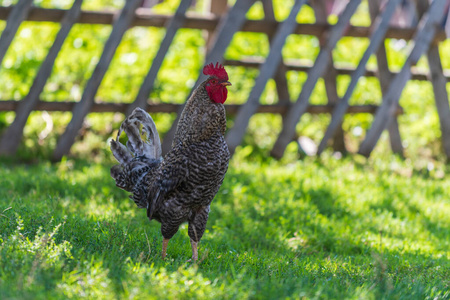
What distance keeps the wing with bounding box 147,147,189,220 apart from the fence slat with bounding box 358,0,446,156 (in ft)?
16.5

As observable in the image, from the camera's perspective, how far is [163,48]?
7.13m

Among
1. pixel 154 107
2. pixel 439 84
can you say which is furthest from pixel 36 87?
pixel 439 84

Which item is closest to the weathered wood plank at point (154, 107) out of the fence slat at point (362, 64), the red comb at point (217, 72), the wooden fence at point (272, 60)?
the wooden fence at point (272, 60)

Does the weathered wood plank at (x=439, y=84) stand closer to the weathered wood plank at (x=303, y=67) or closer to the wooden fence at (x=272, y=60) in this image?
the wooden fence at (x=272, y=60)

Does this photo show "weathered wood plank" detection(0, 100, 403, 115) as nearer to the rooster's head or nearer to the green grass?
the green grass

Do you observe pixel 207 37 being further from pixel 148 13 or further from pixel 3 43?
pixel 3 43

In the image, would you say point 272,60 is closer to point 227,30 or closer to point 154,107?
point 227,30

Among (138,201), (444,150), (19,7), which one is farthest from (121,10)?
(444,150)

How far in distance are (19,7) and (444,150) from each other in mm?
6738

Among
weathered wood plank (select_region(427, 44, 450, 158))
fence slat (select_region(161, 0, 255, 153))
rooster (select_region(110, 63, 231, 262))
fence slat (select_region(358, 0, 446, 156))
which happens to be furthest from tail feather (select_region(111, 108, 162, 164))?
weathered wood plank (select_region(427, 44, 450, 158))

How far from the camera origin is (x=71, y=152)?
7824mm

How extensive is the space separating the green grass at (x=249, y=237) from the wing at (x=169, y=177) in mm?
315

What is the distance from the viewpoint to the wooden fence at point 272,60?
6918mm

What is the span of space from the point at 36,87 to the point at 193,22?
2.17m
